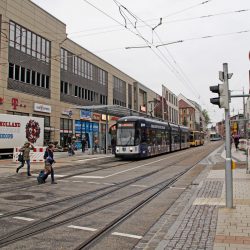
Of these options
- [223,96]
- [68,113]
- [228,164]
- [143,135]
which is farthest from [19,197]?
[68,113]

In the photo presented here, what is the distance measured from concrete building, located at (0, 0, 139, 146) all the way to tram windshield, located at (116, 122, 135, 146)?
7647 millimetres

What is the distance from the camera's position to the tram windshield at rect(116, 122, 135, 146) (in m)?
27.6

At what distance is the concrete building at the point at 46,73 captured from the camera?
34156 millimetres

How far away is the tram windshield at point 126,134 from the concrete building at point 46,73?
765 centimetres

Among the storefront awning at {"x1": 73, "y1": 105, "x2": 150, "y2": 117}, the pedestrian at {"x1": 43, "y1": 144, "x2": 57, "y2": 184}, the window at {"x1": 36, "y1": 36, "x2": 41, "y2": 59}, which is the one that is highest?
the window at {"x1": 36, "y1": 36, "x2": 41, "y2": 59}

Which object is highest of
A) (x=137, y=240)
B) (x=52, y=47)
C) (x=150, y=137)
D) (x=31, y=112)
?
(x=52, y=47)

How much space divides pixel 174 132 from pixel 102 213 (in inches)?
1337

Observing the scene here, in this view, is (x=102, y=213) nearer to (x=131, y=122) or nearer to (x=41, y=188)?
(x=41, y=188)

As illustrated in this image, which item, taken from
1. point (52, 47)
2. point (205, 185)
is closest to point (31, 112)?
point (52, 47)

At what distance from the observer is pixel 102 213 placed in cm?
873

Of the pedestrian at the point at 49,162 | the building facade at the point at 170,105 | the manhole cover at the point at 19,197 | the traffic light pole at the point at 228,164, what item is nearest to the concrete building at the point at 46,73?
the pedestrian at the point at 49,162

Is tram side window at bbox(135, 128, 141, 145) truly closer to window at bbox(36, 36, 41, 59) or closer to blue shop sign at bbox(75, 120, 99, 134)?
window at bbox(36, 36, 41, 59)

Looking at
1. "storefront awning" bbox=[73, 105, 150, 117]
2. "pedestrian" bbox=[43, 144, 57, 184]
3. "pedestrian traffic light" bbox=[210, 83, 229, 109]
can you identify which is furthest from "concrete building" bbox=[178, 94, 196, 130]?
"pedestrian traffic light" bbox=[210, 83, 229, 109]

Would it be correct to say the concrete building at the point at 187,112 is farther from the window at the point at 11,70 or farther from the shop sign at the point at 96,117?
the window at the point at 11,70
